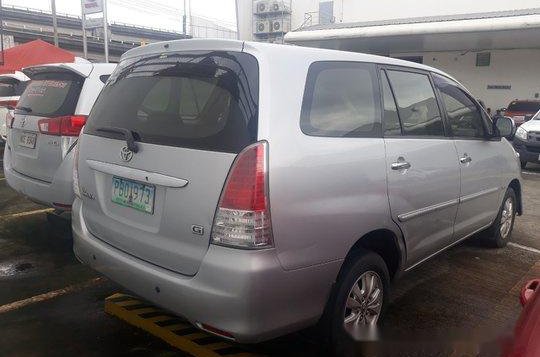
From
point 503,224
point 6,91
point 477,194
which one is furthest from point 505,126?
point 6,91

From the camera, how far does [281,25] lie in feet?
106

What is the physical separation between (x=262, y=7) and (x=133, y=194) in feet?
107

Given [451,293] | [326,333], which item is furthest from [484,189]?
[326,333]

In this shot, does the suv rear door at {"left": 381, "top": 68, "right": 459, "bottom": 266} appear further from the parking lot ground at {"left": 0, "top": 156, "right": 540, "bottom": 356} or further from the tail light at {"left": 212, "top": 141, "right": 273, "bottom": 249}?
the tail light at {"left": 212, "top": 141, "right": 273, "bottom": 249}

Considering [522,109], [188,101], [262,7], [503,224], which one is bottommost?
[503,224]

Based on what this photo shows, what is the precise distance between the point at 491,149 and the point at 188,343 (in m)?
3.04

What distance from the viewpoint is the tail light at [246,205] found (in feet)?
7.15

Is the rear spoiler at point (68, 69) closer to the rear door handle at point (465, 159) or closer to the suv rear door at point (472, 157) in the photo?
the suv rear door at point (472, 157)

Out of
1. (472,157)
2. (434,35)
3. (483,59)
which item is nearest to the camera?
(472,157)

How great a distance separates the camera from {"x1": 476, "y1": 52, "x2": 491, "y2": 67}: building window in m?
24.1

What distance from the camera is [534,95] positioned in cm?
2230

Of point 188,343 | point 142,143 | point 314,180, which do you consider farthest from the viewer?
point 188,343

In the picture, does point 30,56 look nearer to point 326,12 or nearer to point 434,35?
point 434,35

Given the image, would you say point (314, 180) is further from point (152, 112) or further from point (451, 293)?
point (451, 293)
